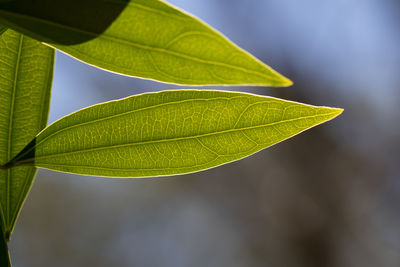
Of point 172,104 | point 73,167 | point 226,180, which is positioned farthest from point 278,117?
point 226,180

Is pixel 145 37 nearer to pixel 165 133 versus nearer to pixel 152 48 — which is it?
pixel 152 48

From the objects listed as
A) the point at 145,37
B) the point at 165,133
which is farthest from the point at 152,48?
the point at 165,133

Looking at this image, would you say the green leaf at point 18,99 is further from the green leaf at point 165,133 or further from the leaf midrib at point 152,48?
the leaf midrib at point 152,48

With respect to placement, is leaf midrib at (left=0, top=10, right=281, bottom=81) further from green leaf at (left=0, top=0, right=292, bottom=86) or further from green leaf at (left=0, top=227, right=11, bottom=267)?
green leaf at (left=0, top=227, right=11, bottom=267)

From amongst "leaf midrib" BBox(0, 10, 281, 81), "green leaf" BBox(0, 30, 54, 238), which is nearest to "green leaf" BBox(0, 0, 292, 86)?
"leaf midrib" BBox(0, 10, 281, 81)

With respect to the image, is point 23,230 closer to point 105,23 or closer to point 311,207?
point 311,207
